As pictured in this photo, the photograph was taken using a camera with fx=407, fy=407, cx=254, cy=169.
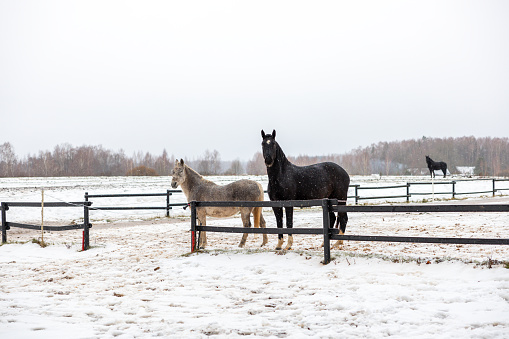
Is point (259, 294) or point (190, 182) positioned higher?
point (190, 182)

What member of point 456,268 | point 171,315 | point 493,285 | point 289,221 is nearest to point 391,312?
point 493,285

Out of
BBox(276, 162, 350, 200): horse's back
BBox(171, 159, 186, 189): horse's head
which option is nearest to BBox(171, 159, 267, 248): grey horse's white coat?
BBox(171, 159, 186, 189): horse's head

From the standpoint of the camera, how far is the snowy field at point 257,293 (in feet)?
14.6

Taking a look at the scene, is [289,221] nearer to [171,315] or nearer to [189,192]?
[189,192]

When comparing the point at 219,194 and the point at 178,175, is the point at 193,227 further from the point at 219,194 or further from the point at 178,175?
the point at 178,175

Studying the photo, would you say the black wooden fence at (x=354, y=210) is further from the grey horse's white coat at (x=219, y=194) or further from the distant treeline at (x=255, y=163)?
the distant treeline at (x=255, y=163)

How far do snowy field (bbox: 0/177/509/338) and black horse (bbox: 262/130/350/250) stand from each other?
88cm

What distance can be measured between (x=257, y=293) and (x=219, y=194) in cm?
415

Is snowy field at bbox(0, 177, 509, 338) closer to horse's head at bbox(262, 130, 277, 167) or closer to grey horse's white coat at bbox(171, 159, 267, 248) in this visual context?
grey horse's white coat at bbox(171, 159, 267, 248)

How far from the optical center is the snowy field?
14.6 feet

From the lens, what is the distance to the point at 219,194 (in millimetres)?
9742

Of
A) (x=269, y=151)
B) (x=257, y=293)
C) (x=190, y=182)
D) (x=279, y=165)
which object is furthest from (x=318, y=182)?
(x=257, y=293)

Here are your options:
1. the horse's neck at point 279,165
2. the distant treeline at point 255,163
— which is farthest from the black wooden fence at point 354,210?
the distant treeline at point 255,163

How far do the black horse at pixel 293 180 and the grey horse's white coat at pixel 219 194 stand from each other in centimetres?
65
